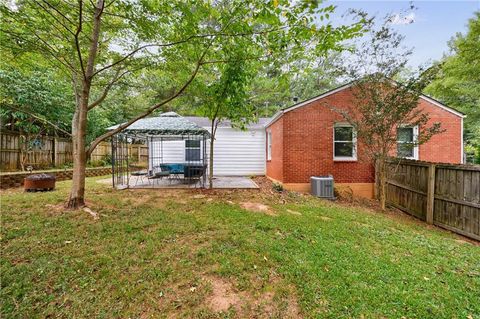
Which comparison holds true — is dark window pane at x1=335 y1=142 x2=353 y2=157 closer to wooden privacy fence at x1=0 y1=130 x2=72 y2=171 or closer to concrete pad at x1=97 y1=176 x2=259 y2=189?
concrete pad at x1=97 y1=176 x2=259 y2=189

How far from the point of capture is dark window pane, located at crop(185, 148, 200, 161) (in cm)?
1377

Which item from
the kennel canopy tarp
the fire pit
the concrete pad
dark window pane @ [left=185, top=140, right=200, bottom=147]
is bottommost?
the concrete pad

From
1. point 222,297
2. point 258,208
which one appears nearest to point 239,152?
point 258,208

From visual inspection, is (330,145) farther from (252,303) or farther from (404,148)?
(252,303)

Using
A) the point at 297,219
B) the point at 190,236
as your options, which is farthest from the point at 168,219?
the point at 297,219

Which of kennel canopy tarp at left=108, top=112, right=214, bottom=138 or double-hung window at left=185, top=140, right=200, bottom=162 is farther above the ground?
kennel canopy tarp at left=108, top=112, right=214, bottom=138

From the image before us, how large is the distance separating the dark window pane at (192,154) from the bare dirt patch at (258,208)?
771 cm

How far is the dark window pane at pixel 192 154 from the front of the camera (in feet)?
45.2

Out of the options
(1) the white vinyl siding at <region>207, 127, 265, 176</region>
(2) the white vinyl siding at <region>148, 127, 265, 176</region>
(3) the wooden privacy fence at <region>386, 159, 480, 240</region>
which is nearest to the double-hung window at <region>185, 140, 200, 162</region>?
(2) the white vinyl siding at <region>148, 127, 265, 176</region>

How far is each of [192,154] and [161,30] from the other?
9091 mm

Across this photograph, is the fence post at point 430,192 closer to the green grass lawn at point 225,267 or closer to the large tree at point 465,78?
the green grass lawn at point 225,267

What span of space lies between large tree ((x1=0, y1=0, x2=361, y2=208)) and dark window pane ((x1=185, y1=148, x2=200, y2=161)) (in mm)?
7720

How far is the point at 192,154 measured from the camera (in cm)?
1380

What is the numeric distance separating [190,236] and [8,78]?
12072 millimetres
